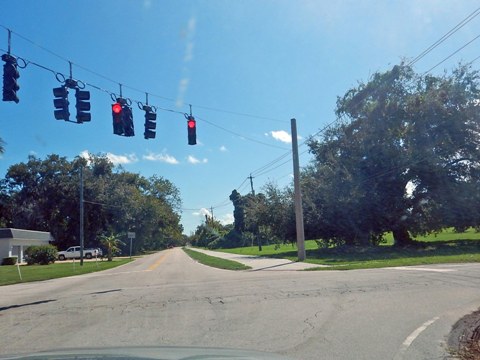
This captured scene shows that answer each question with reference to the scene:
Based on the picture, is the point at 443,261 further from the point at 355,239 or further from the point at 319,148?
the point at 319,148

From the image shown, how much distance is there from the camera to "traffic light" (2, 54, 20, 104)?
12170 millimetres

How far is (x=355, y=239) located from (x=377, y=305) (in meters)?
30.4

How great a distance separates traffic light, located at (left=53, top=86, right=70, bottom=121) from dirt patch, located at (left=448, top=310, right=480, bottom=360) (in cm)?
1108

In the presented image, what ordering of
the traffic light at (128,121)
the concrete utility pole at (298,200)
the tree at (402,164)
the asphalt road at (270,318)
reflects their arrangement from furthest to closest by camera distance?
the tree at (402,164)
the concrete utility pole at (298,200)
the traffic light at (128,121)
the asphalt road at (270,318)

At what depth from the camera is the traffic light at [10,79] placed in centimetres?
1217

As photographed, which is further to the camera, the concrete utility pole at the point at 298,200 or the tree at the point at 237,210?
the tree at the point at 237,210

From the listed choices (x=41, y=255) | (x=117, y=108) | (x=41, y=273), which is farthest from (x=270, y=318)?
(x=41, y=255)

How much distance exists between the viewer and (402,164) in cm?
3641

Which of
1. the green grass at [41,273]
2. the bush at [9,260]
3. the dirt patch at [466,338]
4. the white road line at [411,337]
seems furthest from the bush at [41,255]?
the dirt patch at [466,338]

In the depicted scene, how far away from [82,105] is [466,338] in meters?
11.5

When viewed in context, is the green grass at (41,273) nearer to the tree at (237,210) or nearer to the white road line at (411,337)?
the white road line at (411,337)

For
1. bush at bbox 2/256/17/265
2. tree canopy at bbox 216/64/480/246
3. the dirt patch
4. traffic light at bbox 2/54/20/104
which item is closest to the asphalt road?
the dirt patch

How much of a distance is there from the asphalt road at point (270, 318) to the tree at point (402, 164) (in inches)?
895

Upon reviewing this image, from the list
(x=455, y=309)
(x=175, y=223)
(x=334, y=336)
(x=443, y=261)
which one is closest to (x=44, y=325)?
(x=334, y=336)
